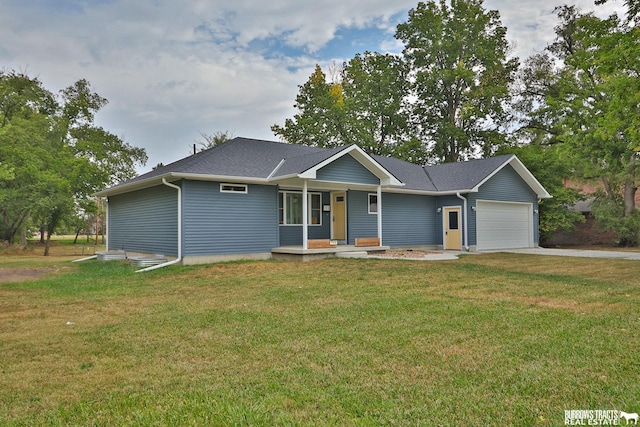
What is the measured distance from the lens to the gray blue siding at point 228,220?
13102 mm

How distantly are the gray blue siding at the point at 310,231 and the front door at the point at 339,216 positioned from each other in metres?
0.23

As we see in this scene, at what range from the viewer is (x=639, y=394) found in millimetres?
3105

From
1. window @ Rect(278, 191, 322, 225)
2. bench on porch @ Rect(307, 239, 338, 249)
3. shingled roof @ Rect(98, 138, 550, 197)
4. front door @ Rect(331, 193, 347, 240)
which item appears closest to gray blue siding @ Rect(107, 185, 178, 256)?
shingled roof @ Rect(98, 138, 550, 197)

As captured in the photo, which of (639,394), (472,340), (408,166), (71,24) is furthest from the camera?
(408,166)

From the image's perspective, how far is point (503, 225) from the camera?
65.6 feet

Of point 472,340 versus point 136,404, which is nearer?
point 136,404

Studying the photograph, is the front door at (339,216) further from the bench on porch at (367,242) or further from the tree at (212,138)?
the tree at (212,138)

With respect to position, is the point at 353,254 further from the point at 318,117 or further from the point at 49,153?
the point at 49,153

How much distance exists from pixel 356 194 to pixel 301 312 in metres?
11.2

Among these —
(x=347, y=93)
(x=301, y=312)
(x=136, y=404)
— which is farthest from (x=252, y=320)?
(x=347, y=93)

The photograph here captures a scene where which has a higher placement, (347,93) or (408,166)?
(347,93)

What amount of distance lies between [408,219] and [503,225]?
15.7 feet

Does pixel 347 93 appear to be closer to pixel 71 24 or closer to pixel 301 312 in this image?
pixel 71 24

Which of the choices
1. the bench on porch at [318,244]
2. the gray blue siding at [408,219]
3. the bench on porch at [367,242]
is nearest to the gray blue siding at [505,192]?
the gray blue siding at [408,219]
